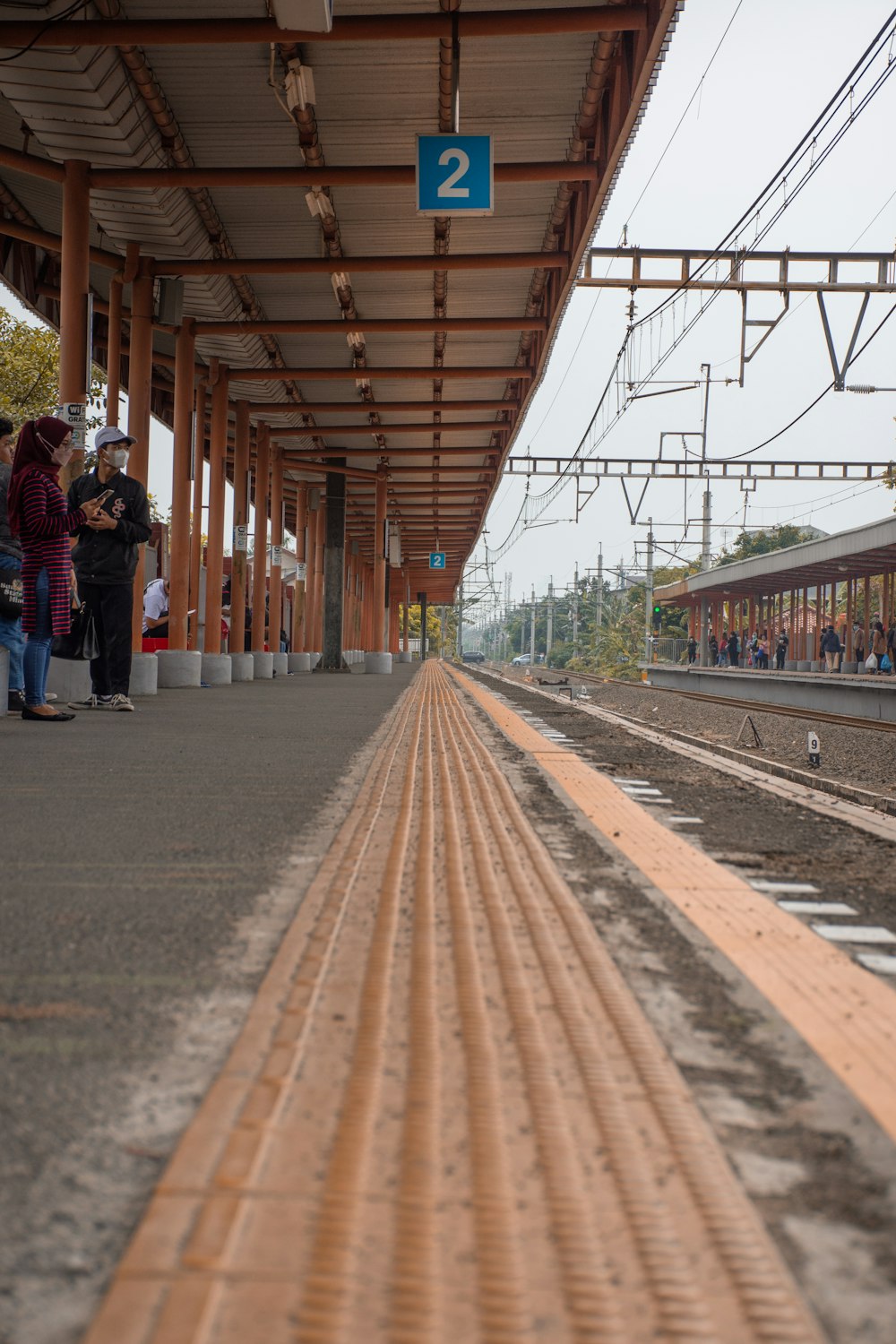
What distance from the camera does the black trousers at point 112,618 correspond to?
10.3 metres

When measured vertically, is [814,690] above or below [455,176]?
below

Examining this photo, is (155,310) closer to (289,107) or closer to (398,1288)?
(289,107)

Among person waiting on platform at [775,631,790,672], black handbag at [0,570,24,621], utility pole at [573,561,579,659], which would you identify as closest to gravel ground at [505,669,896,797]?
black handbag at [0,570,24,621]

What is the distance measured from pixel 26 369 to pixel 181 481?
11.8 metres

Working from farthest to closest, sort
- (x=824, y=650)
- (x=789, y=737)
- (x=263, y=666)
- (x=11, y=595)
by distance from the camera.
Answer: (x=824, y=650), (x=263, y=666), (x=789, y=737), (x=11, y=595)

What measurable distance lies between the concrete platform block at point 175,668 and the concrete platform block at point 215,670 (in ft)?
7.76

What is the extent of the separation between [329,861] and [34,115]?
34.6 feet

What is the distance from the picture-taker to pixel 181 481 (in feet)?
60.5

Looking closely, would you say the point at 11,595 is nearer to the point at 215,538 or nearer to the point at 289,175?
the point at 289,175

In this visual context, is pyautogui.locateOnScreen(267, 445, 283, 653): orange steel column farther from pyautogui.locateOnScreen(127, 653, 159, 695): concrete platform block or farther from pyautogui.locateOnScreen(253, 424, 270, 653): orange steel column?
pyautogui.locateOnScreen(127, 653, 159, 695): concrete platform block

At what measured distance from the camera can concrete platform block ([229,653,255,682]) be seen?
23.0 metres

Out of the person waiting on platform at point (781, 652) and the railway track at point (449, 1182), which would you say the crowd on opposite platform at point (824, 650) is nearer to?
the person waiting on platform at point (781, 652)

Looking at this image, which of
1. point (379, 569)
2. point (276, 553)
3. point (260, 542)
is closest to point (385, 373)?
point (260, 542)

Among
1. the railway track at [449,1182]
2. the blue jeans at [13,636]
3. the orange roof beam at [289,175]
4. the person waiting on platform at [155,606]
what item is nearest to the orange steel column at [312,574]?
the person waiting on platform at [155,606]
